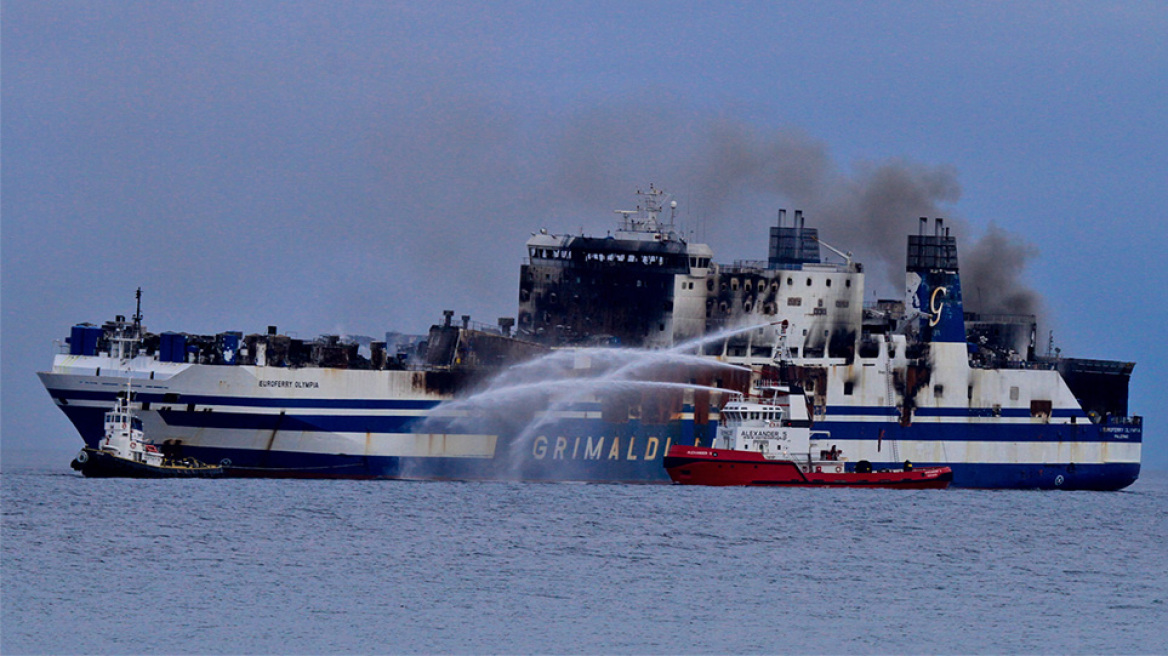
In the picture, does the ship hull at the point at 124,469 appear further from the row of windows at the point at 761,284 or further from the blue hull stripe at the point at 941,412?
the blue hull stripe at the point at 941,412

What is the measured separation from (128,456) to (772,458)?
1003 inches

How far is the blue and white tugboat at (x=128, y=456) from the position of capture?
6312 centimetres

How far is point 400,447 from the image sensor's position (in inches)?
2621

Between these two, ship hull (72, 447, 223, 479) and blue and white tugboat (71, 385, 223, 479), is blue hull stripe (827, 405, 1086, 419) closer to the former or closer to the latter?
blue and white tugboat (71, 385, 223, 479)

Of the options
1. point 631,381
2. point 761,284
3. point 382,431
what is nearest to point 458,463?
point 382,431

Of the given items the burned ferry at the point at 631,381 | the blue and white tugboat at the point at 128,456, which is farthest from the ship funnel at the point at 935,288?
the blue and white tugboat at the point at 128,456

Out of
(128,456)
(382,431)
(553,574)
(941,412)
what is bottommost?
(553,574)

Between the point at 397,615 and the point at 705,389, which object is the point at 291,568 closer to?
the point at 397,615

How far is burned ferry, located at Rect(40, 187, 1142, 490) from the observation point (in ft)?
213

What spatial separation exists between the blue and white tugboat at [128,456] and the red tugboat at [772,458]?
19364mm

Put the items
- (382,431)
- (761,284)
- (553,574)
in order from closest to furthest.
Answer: (553,574), (382,431), (761,284)

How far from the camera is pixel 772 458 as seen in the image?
66.6m

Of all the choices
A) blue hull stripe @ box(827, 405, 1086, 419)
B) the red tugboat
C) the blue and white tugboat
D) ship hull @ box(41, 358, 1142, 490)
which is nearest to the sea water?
the blue and white tugboat

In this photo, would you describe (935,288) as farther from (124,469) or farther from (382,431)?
(124,469)
